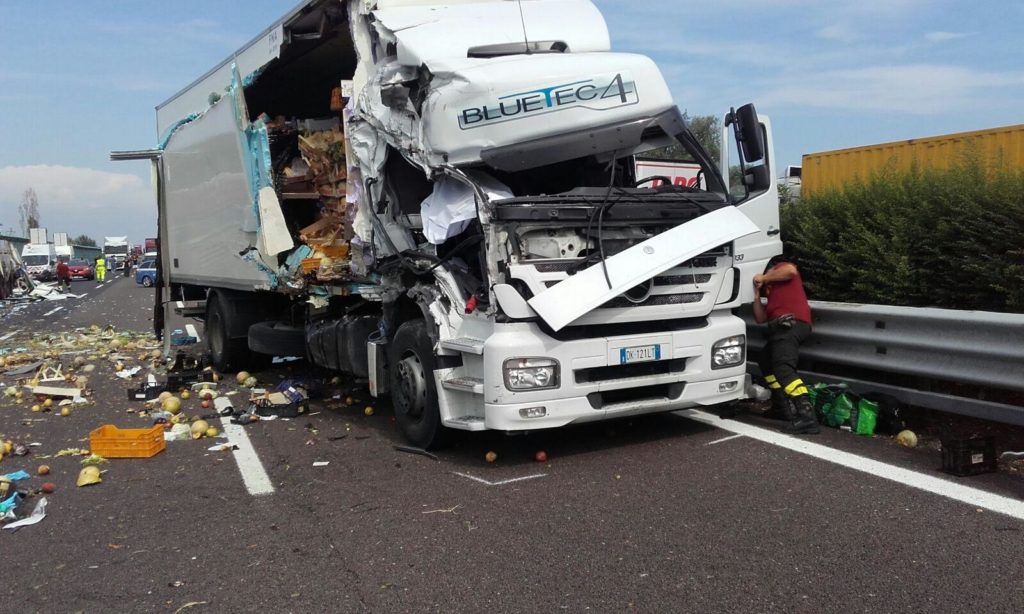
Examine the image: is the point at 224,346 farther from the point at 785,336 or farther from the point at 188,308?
the point at 785,336

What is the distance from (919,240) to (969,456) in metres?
2.55

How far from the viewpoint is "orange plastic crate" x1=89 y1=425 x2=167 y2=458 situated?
633 cm

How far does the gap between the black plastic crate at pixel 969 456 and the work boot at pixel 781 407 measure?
136 centimetres

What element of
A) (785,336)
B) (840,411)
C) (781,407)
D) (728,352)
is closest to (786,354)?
(785,336)

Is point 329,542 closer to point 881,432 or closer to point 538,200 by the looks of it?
point 538,200

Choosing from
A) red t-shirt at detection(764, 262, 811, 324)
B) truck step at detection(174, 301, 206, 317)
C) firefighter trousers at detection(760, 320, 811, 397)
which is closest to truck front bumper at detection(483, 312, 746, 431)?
firefighter trousers at detection(760, 320, 811, 397)

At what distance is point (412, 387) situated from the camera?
19.6ft

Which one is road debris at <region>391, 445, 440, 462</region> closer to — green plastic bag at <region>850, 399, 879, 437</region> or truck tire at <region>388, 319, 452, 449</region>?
truck tire at <region>388, 319, 452, 449</region>

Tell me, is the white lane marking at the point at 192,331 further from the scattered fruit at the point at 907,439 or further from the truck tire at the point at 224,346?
the scattered fruit at the point at 907,439

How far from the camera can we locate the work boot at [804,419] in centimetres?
603

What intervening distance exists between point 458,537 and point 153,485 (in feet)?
8.02

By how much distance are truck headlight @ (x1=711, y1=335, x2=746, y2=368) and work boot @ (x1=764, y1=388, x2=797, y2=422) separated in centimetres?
58

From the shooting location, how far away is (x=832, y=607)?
3.33 metres

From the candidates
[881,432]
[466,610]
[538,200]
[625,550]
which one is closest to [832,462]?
[881,432]
